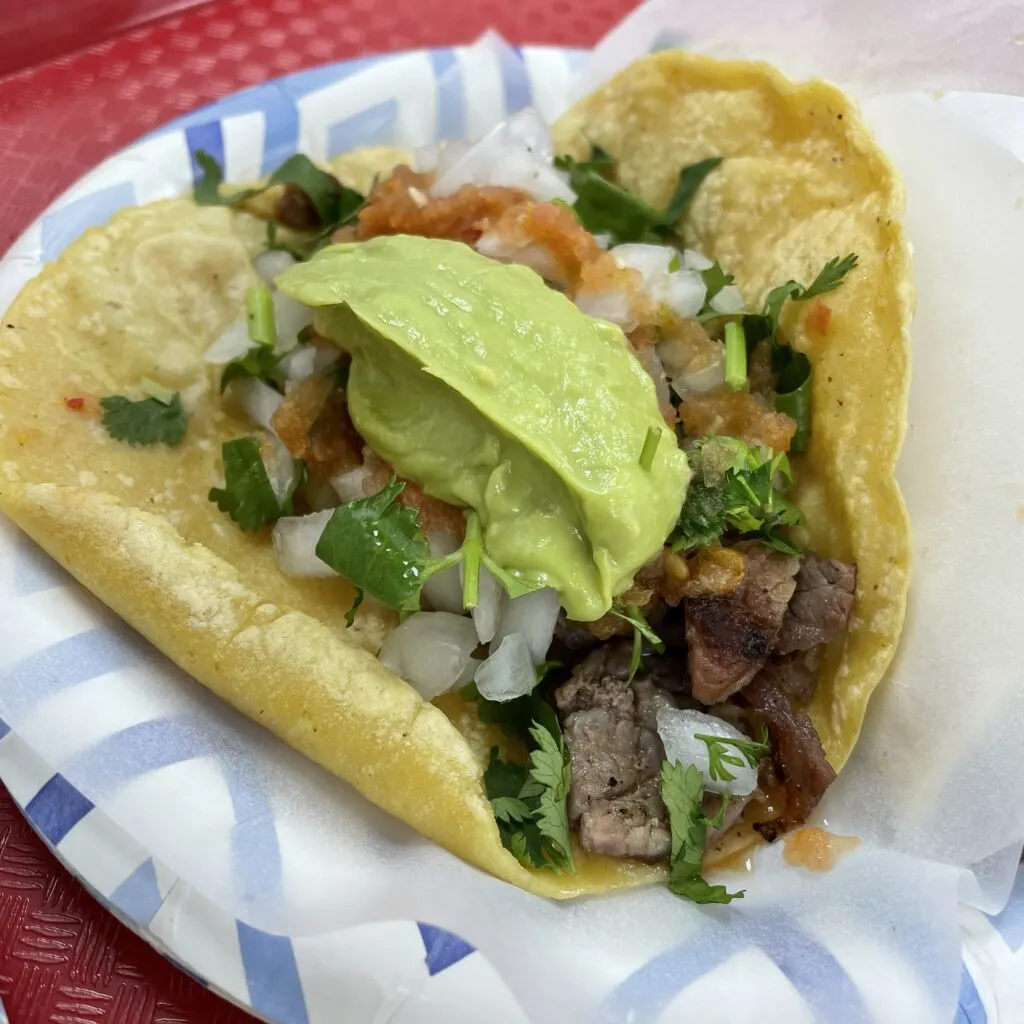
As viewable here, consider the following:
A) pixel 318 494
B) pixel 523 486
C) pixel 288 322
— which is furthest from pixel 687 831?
pixel 288 322

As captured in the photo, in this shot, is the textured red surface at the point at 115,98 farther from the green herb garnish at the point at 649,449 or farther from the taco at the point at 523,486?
the green herb garnish at the point at 649,449

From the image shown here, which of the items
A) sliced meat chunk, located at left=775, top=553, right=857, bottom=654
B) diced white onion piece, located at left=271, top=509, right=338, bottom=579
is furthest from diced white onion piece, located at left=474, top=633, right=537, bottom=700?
sliced meat chunk, located at left=775, top=553, right=857, bottom=654

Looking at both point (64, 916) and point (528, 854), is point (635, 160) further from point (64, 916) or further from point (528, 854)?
point (64, 916)

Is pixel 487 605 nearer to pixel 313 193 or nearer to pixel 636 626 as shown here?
pixel 636 626

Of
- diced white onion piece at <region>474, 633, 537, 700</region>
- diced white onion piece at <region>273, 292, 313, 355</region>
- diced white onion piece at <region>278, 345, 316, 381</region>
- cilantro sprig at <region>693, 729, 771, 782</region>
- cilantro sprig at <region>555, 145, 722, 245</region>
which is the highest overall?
cilantro sprig at <region>555, 145, 722, 245</region>

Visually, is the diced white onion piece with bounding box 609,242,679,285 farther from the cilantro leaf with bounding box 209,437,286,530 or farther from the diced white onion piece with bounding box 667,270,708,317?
the cilantro leaf with bounding box 209,437,286,530

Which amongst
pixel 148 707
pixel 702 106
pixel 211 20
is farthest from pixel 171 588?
pixel 211 20
